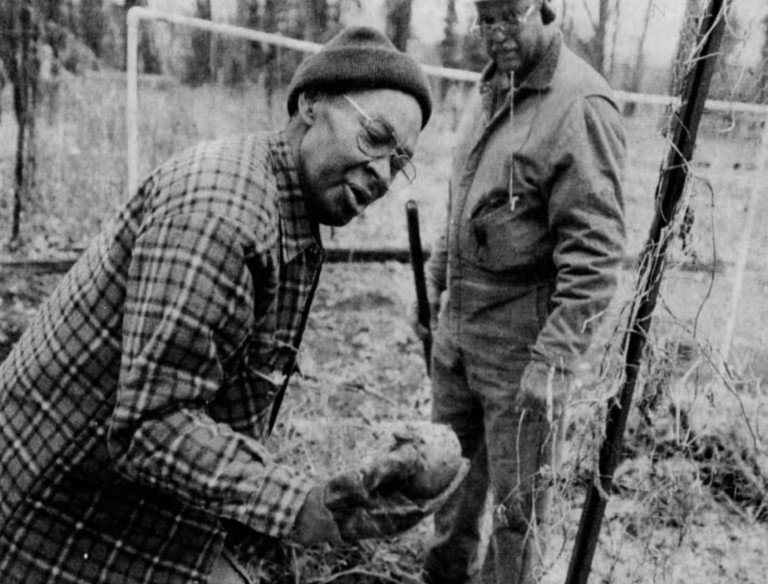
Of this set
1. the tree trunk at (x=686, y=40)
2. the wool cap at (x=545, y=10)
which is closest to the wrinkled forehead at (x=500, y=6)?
the wool cap at (x=545, y=10)

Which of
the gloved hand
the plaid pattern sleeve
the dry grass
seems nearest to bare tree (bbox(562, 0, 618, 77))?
the dry grass

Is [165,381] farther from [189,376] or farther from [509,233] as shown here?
[509,233]

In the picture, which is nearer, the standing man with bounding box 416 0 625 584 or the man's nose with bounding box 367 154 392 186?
the man's nose with bounding box 367 154 392 186

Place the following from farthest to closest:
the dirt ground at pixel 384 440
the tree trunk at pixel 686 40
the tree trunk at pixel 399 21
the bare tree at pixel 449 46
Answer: the bare tree at pixel 449 46, the tree trunk at pixel 399 21, the dirt ground at pixel 384 440, the tree trunk at pixel 686 40

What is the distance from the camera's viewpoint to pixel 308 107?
5.82 ft

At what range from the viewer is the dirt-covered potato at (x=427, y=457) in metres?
1.55

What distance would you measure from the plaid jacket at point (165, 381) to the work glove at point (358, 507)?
0.04 metres

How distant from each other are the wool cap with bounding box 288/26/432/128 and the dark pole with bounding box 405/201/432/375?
1714 millimetres

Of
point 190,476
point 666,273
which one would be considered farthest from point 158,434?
point 666,273

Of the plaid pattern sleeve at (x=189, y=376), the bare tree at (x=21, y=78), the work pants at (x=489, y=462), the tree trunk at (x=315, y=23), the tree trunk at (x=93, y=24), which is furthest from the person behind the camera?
the tree trunk at (x=315, y=23)

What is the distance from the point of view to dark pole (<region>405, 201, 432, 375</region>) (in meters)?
3.50

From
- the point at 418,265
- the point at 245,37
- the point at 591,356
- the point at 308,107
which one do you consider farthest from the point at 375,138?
the point at 591,356

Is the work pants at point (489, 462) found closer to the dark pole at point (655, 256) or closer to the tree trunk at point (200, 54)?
the dark pole at point (655, 256)

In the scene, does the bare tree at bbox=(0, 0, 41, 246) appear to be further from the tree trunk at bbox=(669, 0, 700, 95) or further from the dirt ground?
the tree trunk at bbox=(669, 0, 700, 95)
